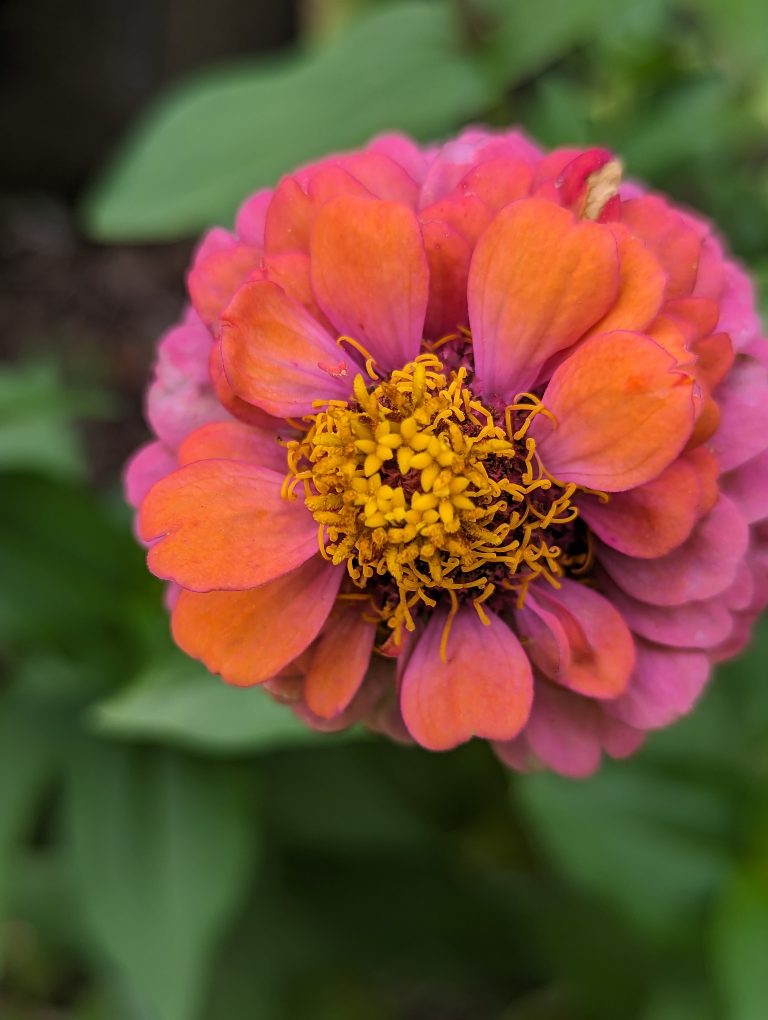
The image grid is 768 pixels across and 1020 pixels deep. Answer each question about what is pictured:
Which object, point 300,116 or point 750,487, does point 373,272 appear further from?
point 300,116

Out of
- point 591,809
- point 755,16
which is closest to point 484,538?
point 591,809

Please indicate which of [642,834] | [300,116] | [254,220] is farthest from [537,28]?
[642,834]

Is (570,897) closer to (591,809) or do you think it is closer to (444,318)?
(591,809)

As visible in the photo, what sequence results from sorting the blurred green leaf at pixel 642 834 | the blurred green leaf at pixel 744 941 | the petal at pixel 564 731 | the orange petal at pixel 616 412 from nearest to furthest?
1. the orange petal at pixel 616 412
2. the petal at pixel 564 731
3. the blurred green leaf at pixel 744 941
4. the blurred green leaf at pixel 642 834

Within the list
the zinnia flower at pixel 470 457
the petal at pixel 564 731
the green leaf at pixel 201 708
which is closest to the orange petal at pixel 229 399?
the zinnia flower at pixel 470 457

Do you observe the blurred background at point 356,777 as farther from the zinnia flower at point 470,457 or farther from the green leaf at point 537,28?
the zinnia flower at point 470,457
